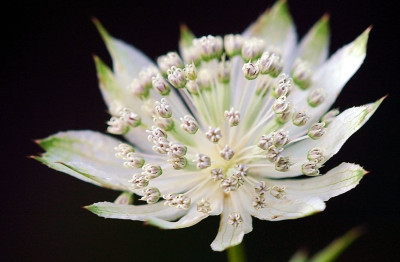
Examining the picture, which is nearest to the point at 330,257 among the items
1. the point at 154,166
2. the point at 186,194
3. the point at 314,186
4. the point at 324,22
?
the point at 314,186

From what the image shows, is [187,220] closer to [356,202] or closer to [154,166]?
[154,166]

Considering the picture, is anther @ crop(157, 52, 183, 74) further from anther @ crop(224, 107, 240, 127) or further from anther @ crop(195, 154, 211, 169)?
anther @ crop(195, 154, 211, 169)

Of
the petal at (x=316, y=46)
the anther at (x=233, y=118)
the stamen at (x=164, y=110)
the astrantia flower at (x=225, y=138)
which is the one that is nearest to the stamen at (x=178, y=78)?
the astrantia flower at (x=225, y=138)

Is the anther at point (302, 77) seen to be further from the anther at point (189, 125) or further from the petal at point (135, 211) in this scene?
the petal at point (135, 211)

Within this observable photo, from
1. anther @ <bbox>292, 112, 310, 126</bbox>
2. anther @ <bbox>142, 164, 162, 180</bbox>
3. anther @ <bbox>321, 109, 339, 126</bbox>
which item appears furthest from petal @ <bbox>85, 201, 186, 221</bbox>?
anther @ <bbox>321, 109, 339, 126</bbox>

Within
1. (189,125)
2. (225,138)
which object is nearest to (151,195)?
(189,125)

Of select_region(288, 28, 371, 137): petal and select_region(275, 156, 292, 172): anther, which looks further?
select_region(288, 28, 371, 137): petal
